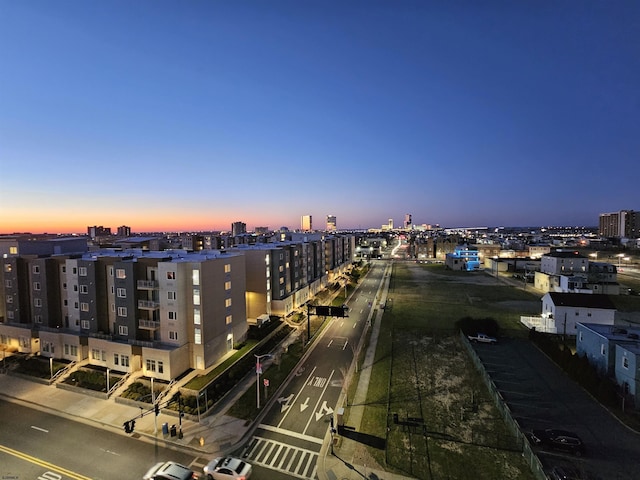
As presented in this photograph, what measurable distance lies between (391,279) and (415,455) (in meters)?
82.8

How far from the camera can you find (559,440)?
2319cm

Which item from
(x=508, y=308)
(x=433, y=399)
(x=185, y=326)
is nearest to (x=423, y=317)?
(x=508, y=308)

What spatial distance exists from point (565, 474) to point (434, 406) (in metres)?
10.4

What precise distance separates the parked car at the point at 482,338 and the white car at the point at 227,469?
3712 centimetres

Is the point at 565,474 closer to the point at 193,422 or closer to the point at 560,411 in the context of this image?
the point at 560,411

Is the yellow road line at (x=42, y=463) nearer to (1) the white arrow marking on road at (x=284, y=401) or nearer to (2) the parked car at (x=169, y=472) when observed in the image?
(2) the parked car at (x=169, y=472)

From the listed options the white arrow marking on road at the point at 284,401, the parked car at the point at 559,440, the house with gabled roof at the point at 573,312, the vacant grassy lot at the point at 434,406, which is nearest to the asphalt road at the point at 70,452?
the white arrow marking on road at the point at 284,401

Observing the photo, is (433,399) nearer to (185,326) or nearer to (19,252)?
(185,326)

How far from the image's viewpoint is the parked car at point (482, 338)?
4522cm

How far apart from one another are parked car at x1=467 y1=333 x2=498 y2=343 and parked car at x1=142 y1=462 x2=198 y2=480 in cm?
4029

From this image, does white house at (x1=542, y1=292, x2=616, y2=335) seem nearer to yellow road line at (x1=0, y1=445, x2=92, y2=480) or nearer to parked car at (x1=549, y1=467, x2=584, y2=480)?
parked car at (x1=549, y1=467, x2=584, y2=480)

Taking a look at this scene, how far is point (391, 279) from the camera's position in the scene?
341 feet

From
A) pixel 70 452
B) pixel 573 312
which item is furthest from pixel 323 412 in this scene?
pixel 573 312

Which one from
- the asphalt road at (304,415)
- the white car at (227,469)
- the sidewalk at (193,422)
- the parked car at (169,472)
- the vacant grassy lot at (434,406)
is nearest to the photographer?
the parked car at (169,472)
